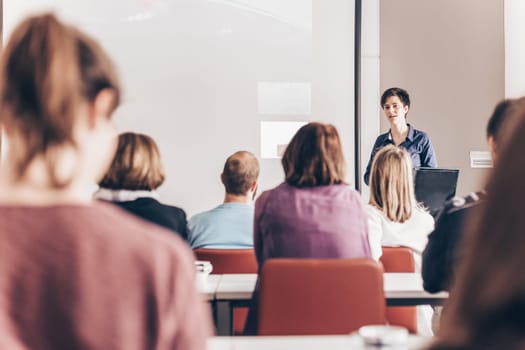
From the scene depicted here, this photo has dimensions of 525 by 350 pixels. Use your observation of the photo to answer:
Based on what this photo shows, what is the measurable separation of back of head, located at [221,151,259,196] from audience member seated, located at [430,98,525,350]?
253cm

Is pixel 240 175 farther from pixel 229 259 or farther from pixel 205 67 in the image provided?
pixel 205 67

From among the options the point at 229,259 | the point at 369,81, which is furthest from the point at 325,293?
the point at 369,81

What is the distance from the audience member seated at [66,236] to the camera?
0.88m

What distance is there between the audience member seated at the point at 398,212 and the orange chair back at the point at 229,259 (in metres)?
0.64

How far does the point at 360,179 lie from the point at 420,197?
180 cm

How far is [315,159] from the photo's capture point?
2354 millimetres

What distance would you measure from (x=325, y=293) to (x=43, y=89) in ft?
4.02

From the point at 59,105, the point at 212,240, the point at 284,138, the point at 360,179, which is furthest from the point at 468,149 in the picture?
the point at 59,105

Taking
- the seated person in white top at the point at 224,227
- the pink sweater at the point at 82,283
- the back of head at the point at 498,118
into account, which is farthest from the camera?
the seated person in white top at the point at 224,227

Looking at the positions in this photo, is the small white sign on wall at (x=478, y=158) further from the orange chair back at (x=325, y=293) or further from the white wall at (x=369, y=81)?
the orange chair back at (x=325, y=293)

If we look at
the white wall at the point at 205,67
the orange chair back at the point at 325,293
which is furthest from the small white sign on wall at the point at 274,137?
the orange chair back at the point at 325,293

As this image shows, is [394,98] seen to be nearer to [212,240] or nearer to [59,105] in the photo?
[212,240]

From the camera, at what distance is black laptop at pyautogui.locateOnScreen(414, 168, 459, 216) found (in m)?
3.65

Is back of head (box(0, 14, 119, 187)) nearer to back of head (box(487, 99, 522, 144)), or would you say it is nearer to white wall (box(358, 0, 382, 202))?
back of head (box(487, 99, 522, 144))
